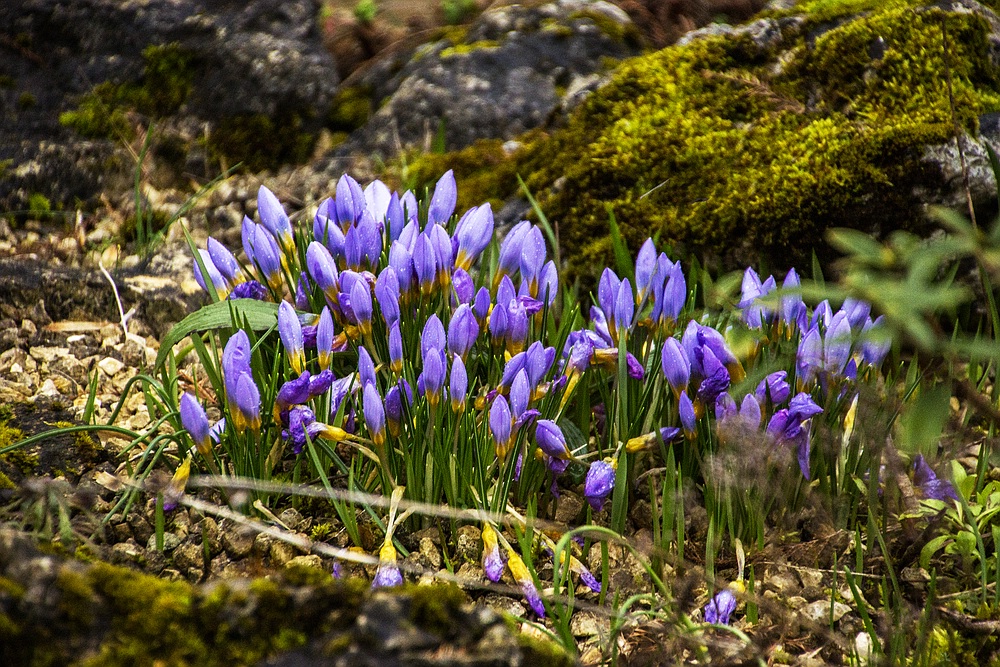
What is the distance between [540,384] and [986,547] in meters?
1.17

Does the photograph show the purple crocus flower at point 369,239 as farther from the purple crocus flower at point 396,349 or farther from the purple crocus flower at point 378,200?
the purple crocus flower at point 396,349

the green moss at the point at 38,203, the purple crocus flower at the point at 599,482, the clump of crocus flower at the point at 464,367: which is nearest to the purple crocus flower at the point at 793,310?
the clump of crocus flower at the point at 464,367

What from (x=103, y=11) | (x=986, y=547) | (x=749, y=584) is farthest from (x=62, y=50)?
(x=986, y=547)

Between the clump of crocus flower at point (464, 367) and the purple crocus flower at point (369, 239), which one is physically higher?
the purple crocus flower at point (369, 239)

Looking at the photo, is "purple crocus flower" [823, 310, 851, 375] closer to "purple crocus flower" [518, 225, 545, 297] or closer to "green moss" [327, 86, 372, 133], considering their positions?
"purple crocus flower" [518, 225, 545, 297]

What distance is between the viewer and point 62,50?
4.05m

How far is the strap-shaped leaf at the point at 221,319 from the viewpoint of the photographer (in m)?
2.12

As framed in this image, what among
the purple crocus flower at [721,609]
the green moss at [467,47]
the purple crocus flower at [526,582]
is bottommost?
the purple crocus flower at [721,609]

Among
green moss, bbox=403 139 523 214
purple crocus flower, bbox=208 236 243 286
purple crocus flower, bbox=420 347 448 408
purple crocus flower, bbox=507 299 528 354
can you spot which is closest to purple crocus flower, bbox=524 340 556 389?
purple crocus flower, bbox=507 299 528 354

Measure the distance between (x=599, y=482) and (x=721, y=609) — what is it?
0.39m

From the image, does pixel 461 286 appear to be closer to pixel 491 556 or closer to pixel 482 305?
pixel 482 305

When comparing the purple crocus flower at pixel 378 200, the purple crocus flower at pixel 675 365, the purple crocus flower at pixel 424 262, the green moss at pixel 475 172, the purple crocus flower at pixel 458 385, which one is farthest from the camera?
the green moss at pixel 475 172

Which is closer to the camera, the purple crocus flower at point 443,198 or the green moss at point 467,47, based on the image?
the purple crocus flower at point 443,198

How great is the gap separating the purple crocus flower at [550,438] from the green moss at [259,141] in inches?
107
